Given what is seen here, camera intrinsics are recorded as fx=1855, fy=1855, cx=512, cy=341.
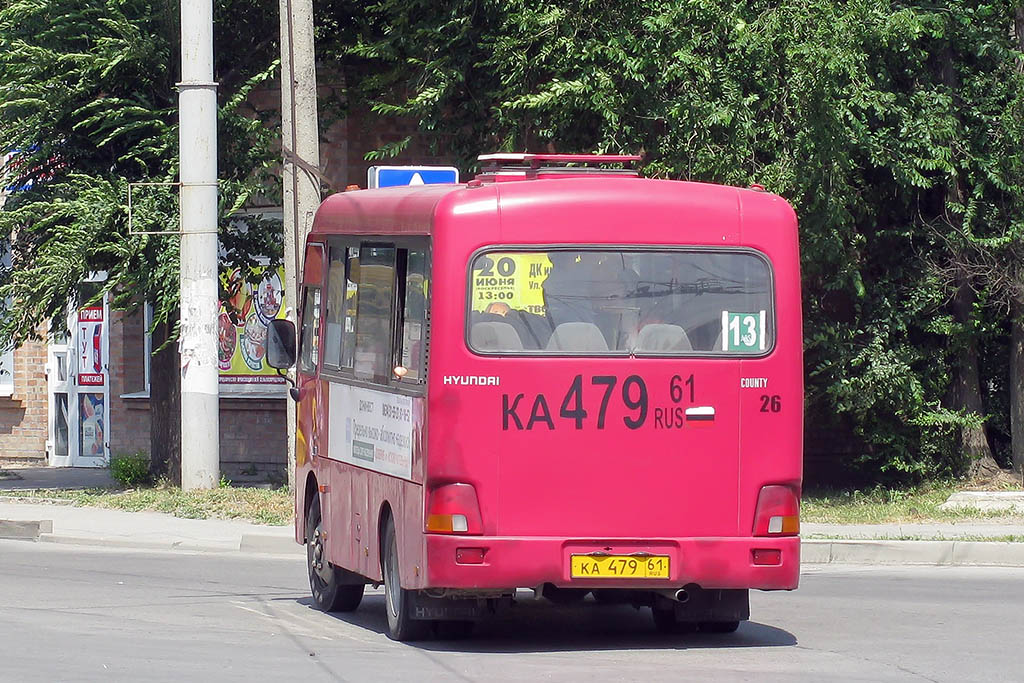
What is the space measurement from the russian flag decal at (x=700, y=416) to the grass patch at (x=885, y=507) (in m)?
7.25

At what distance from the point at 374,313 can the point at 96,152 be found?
10409 millimetres

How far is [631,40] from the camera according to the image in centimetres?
1792

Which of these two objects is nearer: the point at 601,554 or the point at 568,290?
the point at 601,554

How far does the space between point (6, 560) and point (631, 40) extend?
7604mm

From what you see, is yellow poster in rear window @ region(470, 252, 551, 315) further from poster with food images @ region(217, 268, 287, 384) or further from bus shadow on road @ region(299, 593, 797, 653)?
poster with food images @ region(217, 268, 287, 384)

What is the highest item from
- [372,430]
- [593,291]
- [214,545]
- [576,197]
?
[576,197]

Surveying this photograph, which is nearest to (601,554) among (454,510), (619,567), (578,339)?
(619,567)

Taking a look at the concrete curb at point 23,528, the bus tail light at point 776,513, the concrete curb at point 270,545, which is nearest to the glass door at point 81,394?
the concrete curb at point 23,528

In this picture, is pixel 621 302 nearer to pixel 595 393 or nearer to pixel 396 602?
pixel 595 393

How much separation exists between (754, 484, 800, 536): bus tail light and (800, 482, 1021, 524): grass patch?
7005 mm

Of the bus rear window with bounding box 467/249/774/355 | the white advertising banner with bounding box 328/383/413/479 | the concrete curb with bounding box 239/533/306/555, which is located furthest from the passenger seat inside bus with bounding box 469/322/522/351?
the concrete curb with bounding box 239/533/306/555

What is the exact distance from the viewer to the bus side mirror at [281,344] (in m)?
12.5

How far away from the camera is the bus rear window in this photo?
9.74 m

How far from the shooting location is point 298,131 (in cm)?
1795
